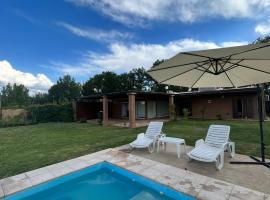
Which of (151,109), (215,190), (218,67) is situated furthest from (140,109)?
(215,190)

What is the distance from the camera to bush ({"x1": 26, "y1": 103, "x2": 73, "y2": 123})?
1889 cm

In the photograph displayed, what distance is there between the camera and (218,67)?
531 centimetres

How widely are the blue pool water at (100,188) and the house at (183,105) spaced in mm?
10582

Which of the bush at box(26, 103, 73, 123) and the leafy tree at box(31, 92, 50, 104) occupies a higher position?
the leafy tree at box(31, 92, 50, 104)

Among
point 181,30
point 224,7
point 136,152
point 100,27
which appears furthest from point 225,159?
point 100,27

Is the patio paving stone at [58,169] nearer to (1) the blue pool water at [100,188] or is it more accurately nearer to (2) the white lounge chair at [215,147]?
(1) the blue pool water at [100,188]

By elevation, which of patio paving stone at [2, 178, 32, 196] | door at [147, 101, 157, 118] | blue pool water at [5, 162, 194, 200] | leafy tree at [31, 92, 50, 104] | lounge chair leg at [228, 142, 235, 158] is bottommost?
blue pool water at [5, 162, 194, 200]

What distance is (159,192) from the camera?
4.24 metres

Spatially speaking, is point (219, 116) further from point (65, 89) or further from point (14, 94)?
point (14, 94)

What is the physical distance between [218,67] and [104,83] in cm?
3488

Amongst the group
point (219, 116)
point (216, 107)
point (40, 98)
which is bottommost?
point (219, 116)

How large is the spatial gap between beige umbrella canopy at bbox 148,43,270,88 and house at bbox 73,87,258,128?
1036 cm

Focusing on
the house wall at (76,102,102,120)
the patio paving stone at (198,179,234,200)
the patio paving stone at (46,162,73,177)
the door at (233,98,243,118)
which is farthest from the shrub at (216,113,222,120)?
the patio paving stone at (46,162,73,177)

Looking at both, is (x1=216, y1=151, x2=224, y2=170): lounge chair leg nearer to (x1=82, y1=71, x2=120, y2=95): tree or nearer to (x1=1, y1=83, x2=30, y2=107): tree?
(x1=82, y1=71, x2=120, y2=95): tree
